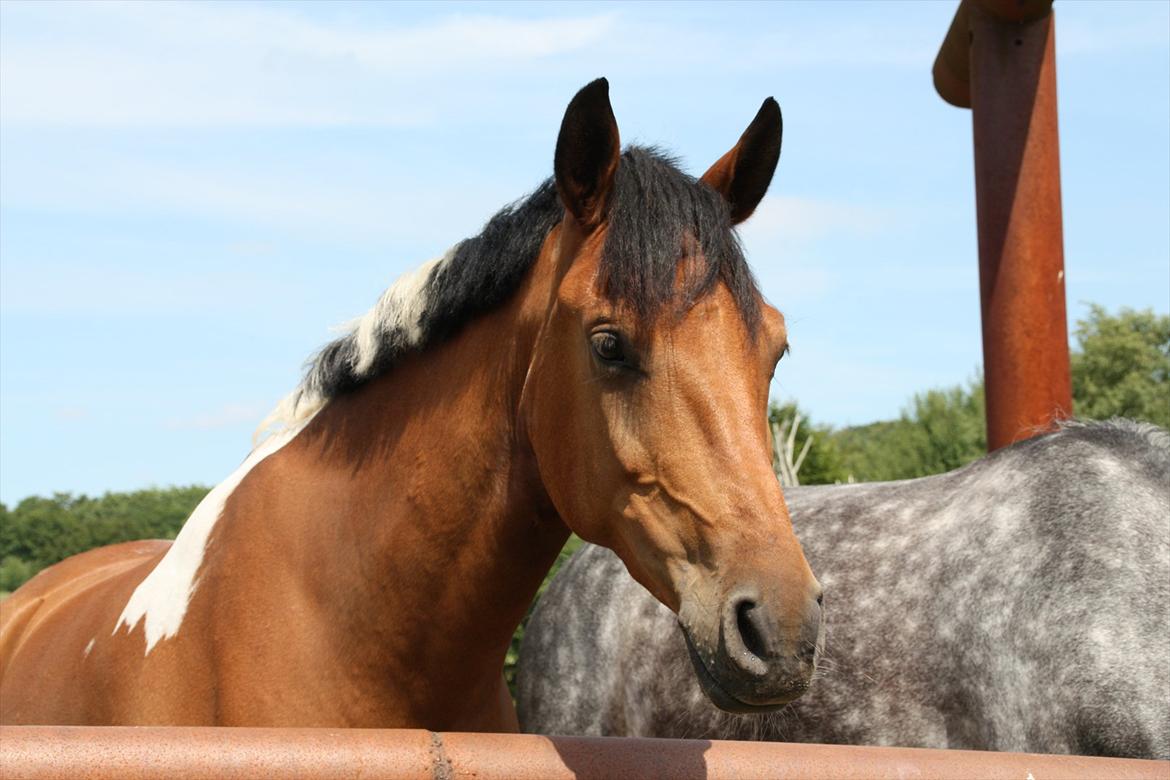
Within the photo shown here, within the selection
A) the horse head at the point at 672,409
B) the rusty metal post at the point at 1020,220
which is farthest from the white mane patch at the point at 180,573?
the rusty metal post at the point at 1020,220

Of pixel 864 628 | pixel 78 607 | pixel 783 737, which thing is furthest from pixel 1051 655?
pixel 78 607

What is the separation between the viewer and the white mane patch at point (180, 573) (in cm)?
284

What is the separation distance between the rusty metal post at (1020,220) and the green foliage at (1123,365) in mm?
25665

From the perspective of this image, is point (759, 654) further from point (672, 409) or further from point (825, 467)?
point (825, 467)

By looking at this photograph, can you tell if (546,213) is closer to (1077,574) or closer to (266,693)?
(266,693)

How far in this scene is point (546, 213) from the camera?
2.77 m

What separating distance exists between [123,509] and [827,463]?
44.2 ft

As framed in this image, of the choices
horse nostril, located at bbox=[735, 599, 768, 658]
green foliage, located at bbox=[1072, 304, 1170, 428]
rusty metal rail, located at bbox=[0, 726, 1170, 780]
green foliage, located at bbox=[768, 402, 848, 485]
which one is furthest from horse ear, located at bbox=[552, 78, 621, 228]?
green foliage, located at bbox=[1072, 304, 1170, 428]

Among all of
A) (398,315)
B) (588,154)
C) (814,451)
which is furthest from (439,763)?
(814,451)

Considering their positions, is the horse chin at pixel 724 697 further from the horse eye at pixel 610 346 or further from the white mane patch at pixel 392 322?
the white mane patch at pixel 392 322

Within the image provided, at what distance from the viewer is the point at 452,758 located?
1.58 meters

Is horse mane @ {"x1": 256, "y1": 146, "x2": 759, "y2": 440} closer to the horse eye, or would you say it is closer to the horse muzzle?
the horse eye

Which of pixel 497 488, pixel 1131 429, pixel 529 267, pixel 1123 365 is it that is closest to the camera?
pixel 497 488

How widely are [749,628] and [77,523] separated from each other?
1945cm
